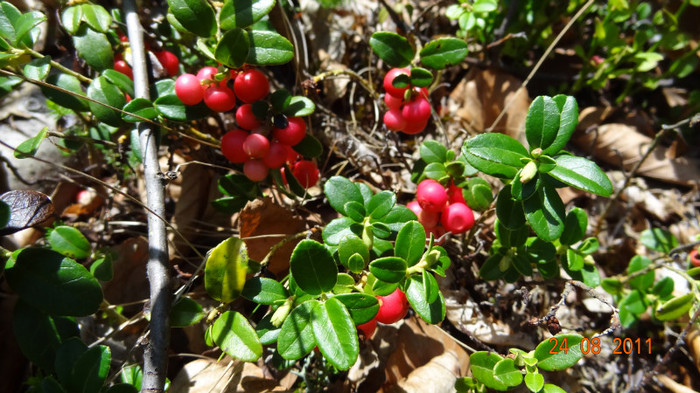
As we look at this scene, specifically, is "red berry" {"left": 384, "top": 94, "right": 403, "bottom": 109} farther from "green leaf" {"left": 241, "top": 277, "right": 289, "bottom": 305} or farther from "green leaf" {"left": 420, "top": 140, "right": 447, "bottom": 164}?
"green leaf" {"left": 241, "top": 277, "right": 289, "bottom": 305}

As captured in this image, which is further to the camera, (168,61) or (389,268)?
(168,61)

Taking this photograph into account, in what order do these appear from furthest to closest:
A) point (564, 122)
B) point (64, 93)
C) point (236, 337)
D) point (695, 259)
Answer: point (695, 259)
point (64, 93)
point (564, 122)
point (236, 337)

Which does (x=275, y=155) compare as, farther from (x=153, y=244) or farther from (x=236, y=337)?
(x=236, y=337)

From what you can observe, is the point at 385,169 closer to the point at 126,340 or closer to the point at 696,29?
the point at 126,340

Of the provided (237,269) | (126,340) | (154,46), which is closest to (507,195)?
(237,269)

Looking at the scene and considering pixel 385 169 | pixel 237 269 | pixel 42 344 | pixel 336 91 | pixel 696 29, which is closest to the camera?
pixel 237 269
